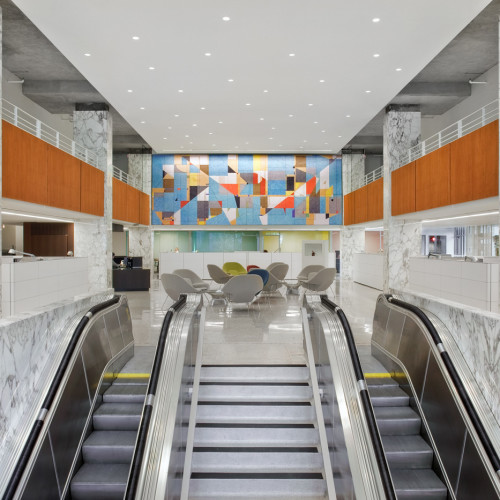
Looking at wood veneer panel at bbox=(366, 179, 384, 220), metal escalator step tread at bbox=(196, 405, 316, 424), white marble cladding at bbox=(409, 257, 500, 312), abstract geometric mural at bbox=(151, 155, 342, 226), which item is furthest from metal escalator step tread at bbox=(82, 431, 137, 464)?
abstract geometric mural at bbox=(151, 155, 342, 226)

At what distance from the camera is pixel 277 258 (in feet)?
61.7

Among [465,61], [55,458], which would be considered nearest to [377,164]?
[465,61]

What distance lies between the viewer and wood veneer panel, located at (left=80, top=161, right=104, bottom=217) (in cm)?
1314

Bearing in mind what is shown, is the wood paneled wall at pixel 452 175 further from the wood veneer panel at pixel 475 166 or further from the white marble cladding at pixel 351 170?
the white marble cladding at pixel 351 170

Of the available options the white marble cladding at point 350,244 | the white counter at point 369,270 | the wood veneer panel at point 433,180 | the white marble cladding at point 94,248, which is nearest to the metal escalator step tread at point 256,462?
the wood veneer panel at point 433,180

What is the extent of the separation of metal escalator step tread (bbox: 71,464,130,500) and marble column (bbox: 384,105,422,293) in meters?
11.9

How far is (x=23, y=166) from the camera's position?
31.7ft

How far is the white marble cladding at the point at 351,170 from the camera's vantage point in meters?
21.3

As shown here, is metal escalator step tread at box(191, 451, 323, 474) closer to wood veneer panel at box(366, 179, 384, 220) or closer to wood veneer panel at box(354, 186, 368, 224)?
wood veneer panel at box(366, 179, 384, 220)

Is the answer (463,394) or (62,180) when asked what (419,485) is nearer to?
(463,394)

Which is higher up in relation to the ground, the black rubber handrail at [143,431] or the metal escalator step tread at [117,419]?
the black rubber handrail at [143,431]

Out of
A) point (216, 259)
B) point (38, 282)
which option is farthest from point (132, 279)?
point (38, 282)

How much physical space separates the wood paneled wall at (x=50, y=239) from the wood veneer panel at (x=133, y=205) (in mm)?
2733

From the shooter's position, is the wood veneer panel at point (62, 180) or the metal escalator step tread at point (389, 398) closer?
the metal escalator step tread at point (389, 398)
